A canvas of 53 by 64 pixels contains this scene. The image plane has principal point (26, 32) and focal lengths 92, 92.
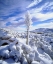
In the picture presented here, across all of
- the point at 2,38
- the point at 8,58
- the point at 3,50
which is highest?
the point at 2,38

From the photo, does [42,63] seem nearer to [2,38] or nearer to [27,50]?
[27,50]

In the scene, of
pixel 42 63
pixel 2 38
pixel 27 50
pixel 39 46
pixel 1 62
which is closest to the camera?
pixel 1 62

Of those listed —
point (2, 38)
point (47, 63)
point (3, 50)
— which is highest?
point (2, 38)

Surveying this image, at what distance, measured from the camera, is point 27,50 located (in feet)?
39.2

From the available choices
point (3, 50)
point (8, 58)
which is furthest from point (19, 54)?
point (3, 50)

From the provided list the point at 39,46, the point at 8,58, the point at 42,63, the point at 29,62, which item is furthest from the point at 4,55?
the point at 39,46

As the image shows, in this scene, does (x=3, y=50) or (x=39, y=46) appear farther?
(x=39, y=46)

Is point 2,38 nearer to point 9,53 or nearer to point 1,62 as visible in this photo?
point 9,53

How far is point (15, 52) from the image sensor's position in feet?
35.4

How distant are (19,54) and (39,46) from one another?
6.35 m

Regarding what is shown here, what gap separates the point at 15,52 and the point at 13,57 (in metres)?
0.63

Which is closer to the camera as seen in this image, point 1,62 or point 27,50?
point 1,62

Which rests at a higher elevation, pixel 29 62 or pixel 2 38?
pixel 2 38

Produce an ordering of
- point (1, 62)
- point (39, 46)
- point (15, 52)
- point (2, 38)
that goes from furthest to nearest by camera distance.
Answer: point (39, 46), point (2, 38), point (15, 52), point (1, 62)
